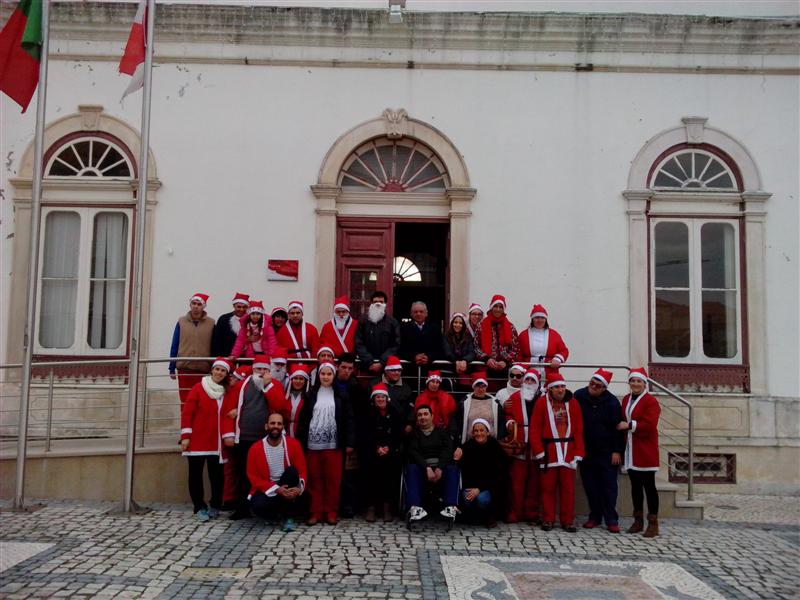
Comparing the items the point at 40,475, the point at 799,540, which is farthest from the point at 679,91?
the point at 40,475

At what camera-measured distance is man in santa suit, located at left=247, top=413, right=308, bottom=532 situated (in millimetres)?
7375

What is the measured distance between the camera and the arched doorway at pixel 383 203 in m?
10.3

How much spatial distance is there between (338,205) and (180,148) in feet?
7.74

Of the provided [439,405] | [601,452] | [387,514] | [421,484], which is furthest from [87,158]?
[601,452]

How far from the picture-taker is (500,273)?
1031 centimetres

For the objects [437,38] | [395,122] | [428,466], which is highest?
[437,38]

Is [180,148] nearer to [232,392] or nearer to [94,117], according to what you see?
[94,117]

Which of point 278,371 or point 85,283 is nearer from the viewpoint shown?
point 278,371

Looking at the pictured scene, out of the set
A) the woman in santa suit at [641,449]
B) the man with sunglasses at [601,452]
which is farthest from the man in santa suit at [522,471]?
the woman in santa suit at [641,449]

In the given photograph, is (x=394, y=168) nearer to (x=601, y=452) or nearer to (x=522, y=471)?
(x=522, y=471)

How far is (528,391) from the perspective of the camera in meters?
8.28

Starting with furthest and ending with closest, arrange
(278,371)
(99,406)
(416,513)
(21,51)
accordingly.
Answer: (99,406) → (278,371) → (21,51) → (416,513)

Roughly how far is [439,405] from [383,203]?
3.74 meters

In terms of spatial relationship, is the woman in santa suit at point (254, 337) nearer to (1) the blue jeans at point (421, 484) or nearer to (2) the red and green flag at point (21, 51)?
(1) the blue jeans at point (421, 484)
